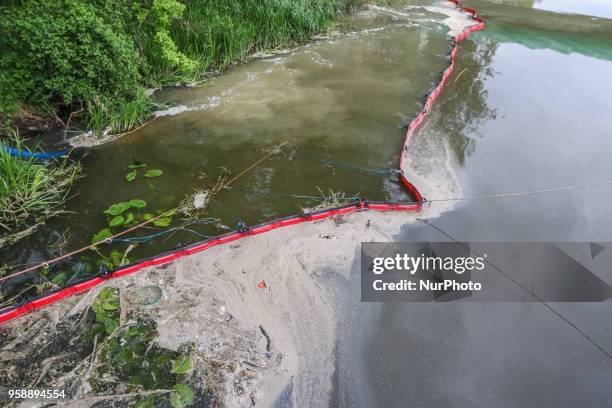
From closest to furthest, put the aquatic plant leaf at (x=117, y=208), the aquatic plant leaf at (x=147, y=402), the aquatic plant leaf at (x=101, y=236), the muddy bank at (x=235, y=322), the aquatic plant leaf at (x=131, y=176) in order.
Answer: the aquatic plant leaf at (x=147, y=402)
the muddy bank at (x=235, y=322)
the aquatic plant leaf at (x=101, y=236)
the aquatic plant leaf at (x=117, y=208)
the aquatic plant leaf at (x=131, y=176)

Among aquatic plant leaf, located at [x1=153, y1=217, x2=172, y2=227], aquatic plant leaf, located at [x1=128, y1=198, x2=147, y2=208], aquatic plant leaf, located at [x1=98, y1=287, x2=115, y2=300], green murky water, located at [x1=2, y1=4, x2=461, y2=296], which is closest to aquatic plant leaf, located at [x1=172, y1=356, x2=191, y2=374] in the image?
aquatic plant leaf, located at [x1=98, y1=287, x2=115, y2=300]

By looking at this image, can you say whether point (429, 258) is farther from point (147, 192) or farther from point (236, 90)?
point (236, 90)

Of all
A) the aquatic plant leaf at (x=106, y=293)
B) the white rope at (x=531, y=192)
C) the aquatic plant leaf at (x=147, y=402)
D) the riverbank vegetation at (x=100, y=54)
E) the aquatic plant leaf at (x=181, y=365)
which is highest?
the riverbank vegetation at (x=100, y=54)

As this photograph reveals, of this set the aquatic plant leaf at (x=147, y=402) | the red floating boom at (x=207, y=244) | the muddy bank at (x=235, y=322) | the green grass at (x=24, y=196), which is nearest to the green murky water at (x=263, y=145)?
the green grass at (x=24, y=196)

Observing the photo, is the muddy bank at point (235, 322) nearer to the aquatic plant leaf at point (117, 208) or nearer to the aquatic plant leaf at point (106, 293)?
the aquatic plant leaf at point (106, 293)

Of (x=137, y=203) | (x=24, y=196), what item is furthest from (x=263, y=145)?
(x=24, y=196)

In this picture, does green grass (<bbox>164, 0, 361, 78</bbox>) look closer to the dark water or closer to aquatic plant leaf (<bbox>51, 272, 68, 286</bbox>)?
the dark water

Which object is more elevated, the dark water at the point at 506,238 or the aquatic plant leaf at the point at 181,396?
the dark water at the point at 506,238
